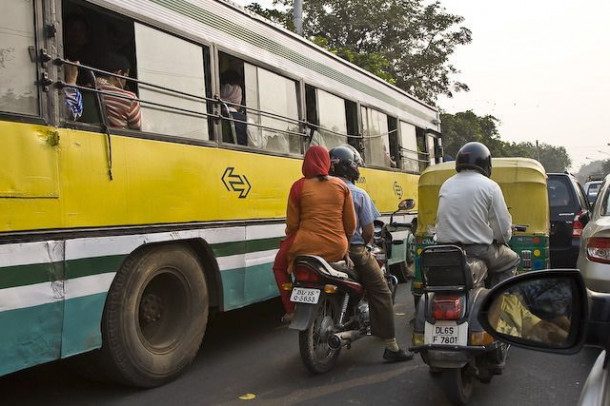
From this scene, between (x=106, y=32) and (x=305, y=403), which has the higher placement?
(x=106, y=32)

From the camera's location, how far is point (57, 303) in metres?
3.37

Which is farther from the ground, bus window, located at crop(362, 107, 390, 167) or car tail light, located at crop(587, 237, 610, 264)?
bus window, located at crop(362, 107, 390, 167)

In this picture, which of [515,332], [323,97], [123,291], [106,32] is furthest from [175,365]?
[323,97]

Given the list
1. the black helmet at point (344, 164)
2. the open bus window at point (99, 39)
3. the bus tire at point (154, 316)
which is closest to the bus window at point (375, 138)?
the black helmet at point (344, 164)

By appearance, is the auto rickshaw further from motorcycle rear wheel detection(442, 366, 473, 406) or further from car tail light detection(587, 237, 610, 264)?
motorcycle rear wheel detection(442, 366, 473, 406)

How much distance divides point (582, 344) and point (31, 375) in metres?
4.29

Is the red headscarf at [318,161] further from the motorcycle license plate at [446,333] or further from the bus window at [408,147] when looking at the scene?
the bus window at [408,147]

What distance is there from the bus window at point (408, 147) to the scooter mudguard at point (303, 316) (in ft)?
18.9

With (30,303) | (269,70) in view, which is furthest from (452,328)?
(269,70)

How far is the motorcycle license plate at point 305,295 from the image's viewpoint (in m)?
4.12

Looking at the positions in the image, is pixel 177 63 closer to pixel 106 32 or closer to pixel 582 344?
pixel 106 32

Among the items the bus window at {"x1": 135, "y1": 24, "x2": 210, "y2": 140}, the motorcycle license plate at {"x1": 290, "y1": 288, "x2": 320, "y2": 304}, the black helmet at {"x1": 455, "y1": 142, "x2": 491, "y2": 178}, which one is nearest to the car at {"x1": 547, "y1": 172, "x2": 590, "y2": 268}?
the black helmet at {"x1": 455, "y1": 142, "x2": 491, "y2": 178}

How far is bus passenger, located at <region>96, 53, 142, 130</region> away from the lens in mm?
3941

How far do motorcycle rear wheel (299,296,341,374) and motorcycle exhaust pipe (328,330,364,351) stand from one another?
91 millimetres
